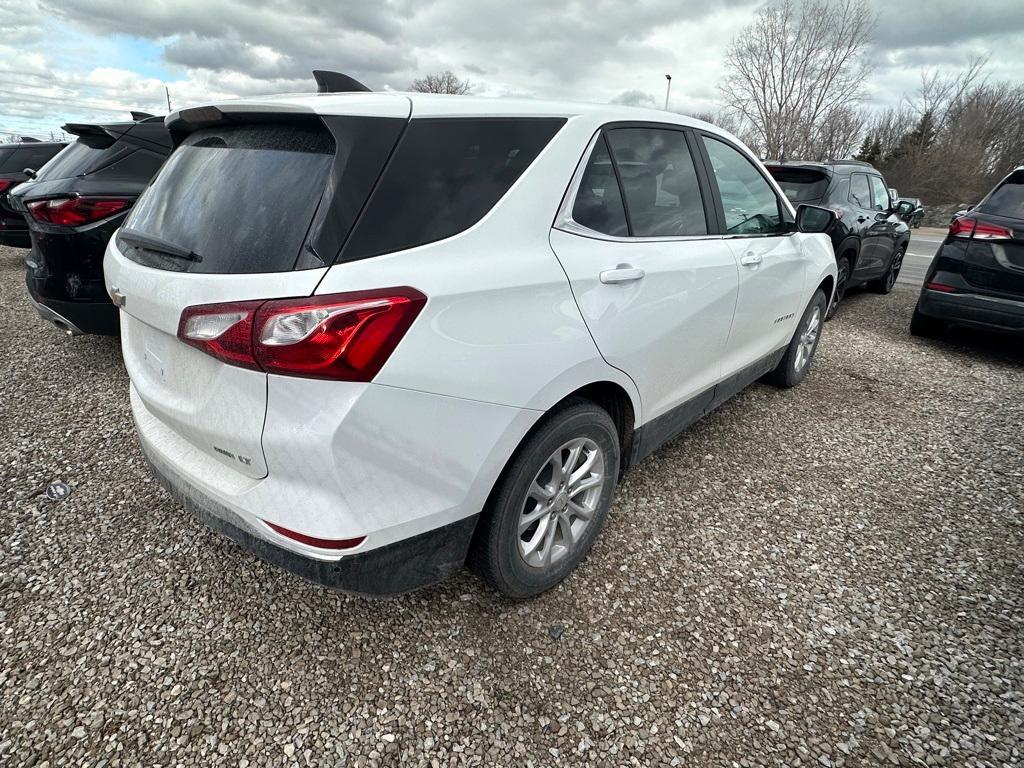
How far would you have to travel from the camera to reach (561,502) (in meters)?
2.18

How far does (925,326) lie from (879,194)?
2.10 m

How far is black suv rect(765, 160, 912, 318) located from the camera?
605cm

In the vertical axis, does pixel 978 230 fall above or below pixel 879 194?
below

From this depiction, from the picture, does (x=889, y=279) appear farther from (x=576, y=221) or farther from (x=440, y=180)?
(x=440, y=180)

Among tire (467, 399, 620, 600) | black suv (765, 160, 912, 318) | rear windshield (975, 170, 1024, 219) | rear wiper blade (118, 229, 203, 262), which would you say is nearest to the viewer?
rear wiper blade (118, 229, 203, 262)

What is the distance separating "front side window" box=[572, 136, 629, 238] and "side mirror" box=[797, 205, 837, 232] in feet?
6.59

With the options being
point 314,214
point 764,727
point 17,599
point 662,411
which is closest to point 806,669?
point 764,727

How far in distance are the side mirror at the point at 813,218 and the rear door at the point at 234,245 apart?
3.05 meters

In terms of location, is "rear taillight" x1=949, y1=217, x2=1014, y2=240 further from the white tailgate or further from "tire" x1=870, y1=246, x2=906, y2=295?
the white tailgate

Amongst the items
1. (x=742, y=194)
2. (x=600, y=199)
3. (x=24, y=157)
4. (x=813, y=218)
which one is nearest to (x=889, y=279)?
(x=813, y=218)

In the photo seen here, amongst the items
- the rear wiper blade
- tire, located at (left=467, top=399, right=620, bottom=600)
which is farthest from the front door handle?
the rear wiper blade

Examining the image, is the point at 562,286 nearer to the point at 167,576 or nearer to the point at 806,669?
the point at 806,669

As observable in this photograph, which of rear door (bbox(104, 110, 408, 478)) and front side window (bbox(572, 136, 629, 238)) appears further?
front side window (bbox(572, 136, 629, 238))

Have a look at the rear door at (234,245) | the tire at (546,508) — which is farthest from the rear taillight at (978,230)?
the rear door at (234,245)
